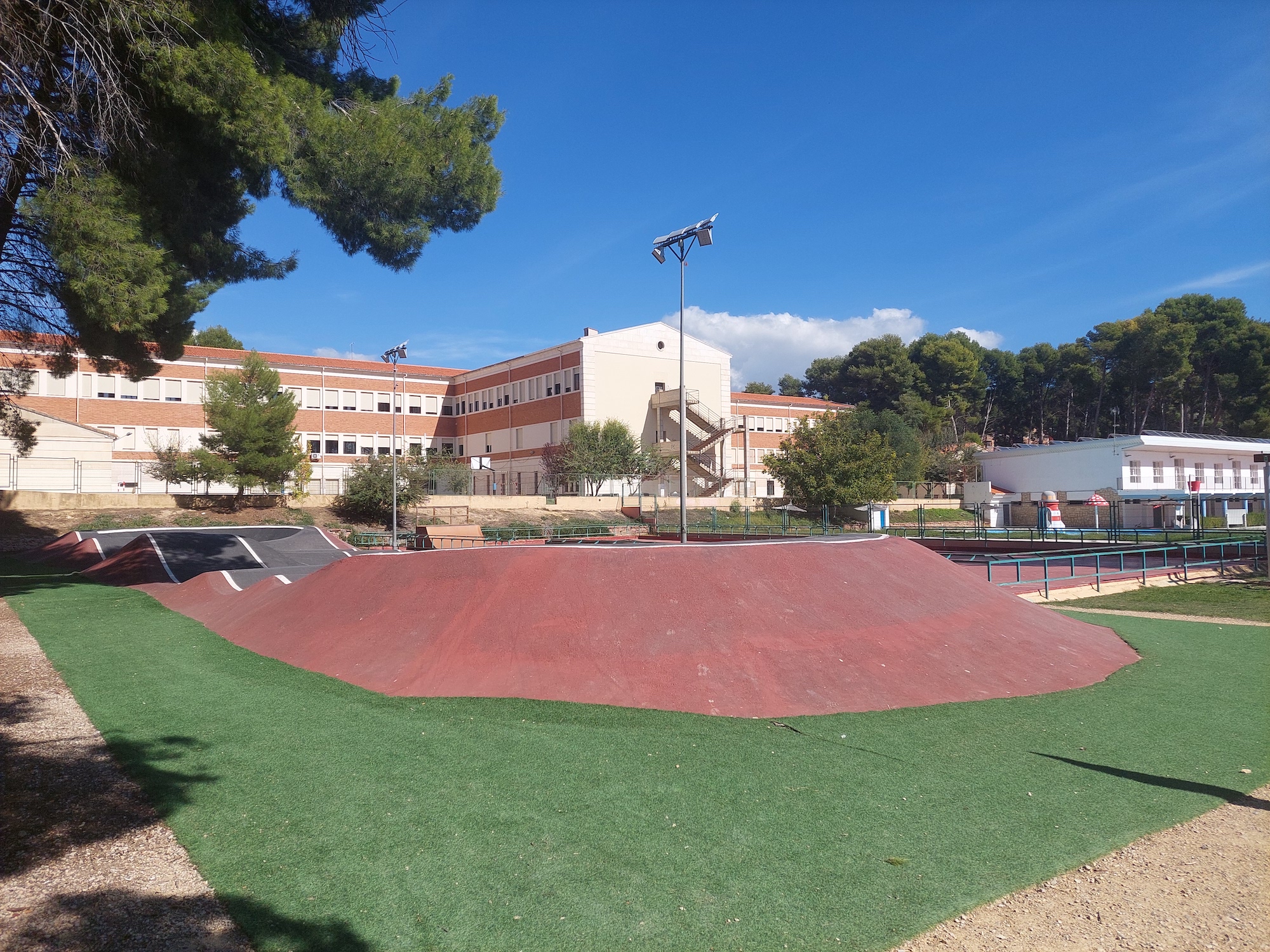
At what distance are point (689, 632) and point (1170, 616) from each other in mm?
13332

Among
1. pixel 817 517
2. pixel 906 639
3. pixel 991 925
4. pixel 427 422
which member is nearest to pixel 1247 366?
pixel 817 517

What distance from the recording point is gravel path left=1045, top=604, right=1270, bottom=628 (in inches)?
607

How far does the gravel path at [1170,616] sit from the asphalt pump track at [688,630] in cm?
469

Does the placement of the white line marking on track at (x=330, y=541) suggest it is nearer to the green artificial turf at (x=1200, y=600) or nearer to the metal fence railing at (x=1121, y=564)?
the metal fence railing at (x=1121, y=564)


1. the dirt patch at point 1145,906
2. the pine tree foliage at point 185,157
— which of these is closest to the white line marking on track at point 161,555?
the pine tree foliage at point 185,157

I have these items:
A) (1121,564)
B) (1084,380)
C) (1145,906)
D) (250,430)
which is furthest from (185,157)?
(1084,380)

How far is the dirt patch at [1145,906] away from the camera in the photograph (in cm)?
409

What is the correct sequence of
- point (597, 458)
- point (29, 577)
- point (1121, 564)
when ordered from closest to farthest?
point (29, 577), point (1121, 564), point (597, 458)

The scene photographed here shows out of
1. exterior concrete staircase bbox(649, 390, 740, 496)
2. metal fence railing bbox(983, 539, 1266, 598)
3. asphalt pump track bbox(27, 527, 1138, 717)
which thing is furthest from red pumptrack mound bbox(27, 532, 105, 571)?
exterior concrete staircase bbox(649, 390, 740, 496)

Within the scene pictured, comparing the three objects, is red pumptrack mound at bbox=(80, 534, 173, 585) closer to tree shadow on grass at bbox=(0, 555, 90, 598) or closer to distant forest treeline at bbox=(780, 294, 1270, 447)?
tree shadow on grass at bbox=(0, 555, 90, 598)

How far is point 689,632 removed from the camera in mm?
9203

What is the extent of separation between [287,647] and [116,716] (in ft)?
10.1

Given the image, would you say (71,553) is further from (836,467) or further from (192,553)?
(836,467)

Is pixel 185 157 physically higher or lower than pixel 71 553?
higher
